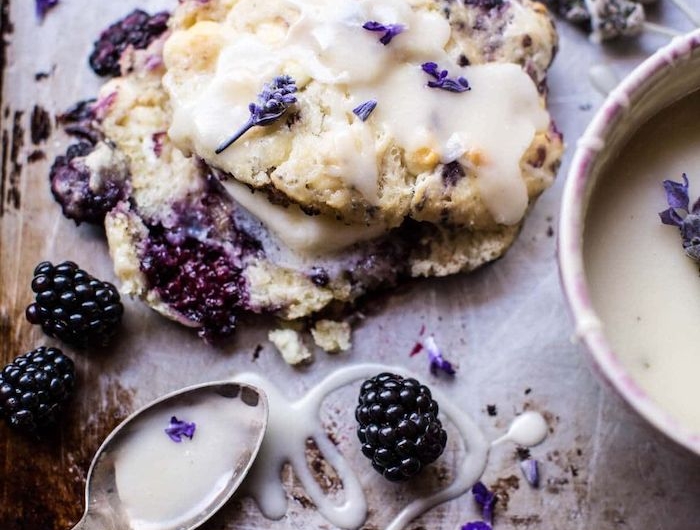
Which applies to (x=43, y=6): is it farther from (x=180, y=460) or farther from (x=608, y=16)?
(x=608, y=16)

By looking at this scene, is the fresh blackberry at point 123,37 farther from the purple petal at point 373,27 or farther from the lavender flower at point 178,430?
the lavender flower at point 178,430

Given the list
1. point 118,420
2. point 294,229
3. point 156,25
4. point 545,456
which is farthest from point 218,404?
point 156,25

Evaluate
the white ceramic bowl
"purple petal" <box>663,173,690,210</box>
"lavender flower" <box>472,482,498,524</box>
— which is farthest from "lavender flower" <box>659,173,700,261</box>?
"lavender flower" <box>472,482,498,524</box>

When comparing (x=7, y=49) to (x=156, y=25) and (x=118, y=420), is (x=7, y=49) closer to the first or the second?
(x=156, y=25)

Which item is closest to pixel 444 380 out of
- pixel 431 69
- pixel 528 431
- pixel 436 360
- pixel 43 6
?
pixel 436 360

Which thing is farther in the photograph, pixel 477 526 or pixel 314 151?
pixel 477 526

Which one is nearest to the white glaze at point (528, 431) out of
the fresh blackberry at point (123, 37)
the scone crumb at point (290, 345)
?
the scone crumb at point (290, 345)
